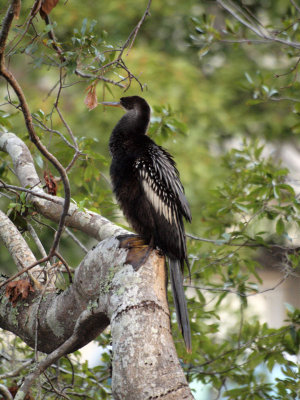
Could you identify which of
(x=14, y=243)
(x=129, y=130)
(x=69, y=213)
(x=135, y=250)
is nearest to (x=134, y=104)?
(x=129, y=130)

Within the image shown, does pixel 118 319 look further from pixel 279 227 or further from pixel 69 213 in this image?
pixel 279 227

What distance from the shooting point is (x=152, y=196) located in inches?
92.7

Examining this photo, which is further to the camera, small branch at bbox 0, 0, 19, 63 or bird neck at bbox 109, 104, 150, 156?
bird neck at bbox 109, 104, 150, 156

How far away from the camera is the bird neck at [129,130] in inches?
101

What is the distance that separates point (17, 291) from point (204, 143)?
16.1 feet

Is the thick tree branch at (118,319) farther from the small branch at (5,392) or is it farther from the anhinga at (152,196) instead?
the anhinga at (152,196)

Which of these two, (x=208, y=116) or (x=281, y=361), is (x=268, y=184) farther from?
(x=208, y=116)

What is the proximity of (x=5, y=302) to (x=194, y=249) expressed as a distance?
1372 millimetres

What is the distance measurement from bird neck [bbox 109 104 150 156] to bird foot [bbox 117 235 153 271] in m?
0.61

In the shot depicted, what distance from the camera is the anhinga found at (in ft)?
7.48

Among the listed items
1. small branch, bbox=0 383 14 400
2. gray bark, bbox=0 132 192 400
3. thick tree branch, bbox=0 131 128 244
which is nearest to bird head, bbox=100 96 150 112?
thick tree branch, bbox=0 131 128 244

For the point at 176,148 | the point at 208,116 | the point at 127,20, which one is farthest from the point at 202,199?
the point at 127,20

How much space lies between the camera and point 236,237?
116 inches

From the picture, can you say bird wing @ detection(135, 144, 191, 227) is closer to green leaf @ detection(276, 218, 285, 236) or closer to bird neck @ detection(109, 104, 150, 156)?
bird neck @ detection(109, 104, 150, 156)
